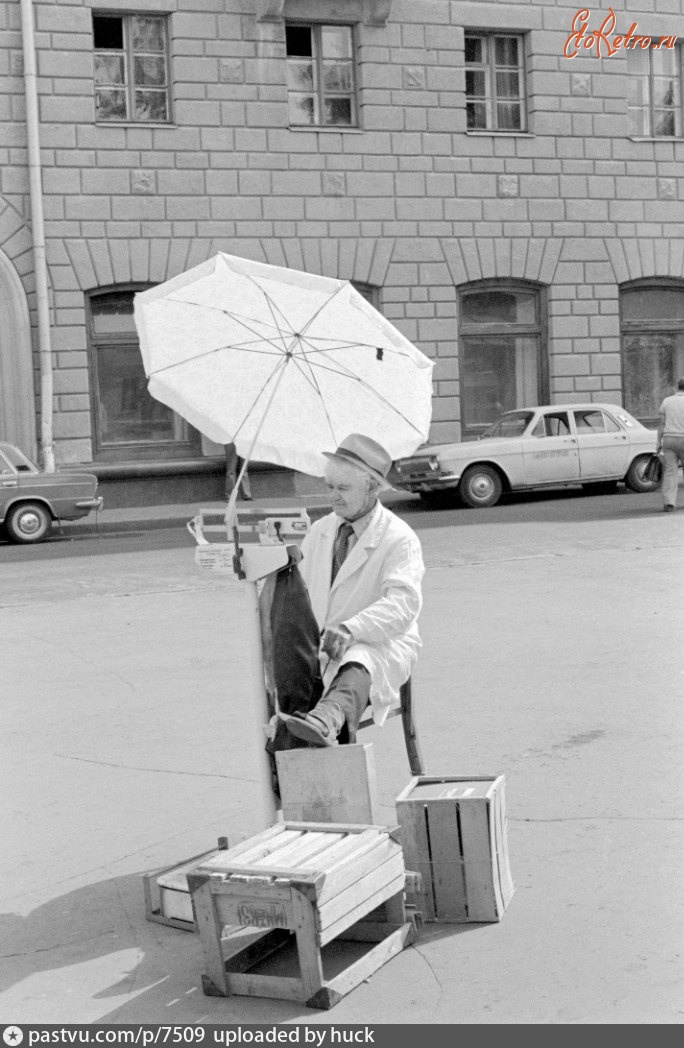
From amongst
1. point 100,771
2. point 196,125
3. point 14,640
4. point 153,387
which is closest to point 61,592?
point 14,640

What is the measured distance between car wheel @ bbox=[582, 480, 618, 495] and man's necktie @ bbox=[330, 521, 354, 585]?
667 inches

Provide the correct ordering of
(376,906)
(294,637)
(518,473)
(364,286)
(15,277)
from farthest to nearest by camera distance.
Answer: (364,286)
(15,277)
(518,473)
(294,637)
(376,906)

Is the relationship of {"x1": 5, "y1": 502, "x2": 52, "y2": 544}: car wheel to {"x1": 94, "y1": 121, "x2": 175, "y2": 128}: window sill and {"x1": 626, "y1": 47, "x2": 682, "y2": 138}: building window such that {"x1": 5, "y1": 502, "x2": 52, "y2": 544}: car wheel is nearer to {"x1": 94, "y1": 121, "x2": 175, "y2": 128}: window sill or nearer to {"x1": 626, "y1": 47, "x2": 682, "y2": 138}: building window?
{"x1": 94, "y1": 121, "x2": 175, "y2": 128}: window sill

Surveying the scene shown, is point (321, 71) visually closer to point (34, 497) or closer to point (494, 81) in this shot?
point (494, 81)

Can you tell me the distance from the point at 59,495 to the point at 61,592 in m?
6.12

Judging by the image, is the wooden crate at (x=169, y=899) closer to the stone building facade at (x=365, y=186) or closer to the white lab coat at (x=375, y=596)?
the white lab coat at (x=375, y=596)

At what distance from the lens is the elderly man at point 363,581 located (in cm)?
514

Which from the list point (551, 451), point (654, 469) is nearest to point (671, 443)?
point (654, 469)

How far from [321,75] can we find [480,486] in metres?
8.21

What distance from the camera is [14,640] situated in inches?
400

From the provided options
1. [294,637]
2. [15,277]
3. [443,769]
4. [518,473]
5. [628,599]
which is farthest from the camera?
[15,277]

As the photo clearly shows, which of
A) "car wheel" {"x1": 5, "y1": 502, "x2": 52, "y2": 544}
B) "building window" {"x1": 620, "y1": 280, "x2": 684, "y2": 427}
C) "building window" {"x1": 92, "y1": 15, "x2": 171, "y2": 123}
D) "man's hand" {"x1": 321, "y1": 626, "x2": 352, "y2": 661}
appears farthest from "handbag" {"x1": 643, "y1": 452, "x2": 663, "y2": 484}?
"man's hand" {"x1": 321, "y1": 626, "x2": 352, "y2": 661}

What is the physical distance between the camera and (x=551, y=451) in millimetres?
21094

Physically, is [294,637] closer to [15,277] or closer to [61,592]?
[61,592]
